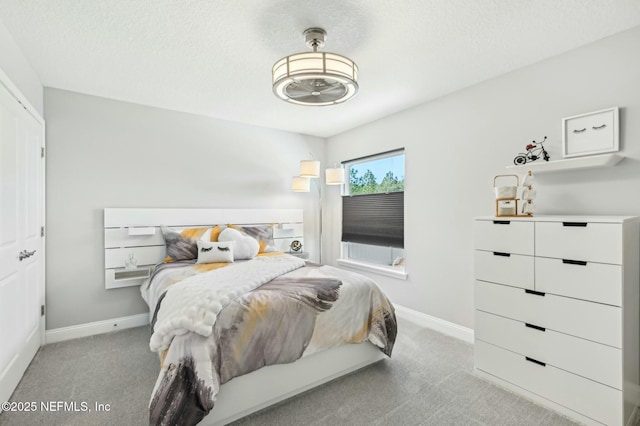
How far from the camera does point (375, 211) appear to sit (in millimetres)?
4066

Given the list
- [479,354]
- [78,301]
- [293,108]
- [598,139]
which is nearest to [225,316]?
[479,354]

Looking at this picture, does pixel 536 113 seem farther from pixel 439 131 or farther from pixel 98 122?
pixel 98 122

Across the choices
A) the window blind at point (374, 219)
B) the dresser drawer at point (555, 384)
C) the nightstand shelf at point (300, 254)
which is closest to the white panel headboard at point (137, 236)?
the nightstand shelf at point (300, 254)

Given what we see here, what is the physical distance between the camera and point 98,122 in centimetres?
317

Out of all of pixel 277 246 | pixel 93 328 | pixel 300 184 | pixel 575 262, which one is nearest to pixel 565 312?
pixel 575 262

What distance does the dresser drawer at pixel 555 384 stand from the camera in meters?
1.72

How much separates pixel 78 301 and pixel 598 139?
4.76m

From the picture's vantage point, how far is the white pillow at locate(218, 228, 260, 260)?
3.35 meters

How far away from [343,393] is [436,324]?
152 cm

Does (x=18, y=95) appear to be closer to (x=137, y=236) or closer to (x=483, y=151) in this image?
(x=137, y=236)

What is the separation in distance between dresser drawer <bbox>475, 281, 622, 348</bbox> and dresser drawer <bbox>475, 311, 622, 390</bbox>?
4 centimetres

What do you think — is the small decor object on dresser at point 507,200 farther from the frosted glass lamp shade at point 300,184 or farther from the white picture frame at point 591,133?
the frosted glass lamp shade at point 300,184

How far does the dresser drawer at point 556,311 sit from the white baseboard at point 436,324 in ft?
2.36

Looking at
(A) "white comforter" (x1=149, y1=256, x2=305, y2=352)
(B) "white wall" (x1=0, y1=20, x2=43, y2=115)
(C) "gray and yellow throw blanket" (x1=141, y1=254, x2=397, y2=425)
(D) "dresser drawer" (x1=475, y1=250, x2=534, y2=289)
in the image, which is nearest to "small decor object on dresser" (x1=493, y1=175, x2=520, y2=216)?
(D) "dresser drawer" (x1=475, y1=250, x2=534, y2=289)
